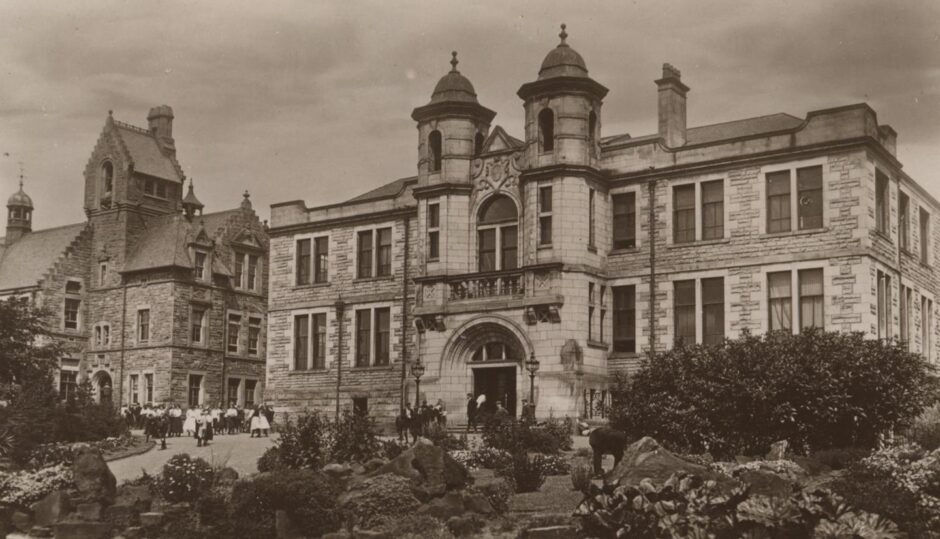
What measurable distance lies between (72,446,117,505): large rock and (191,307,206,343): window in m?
39.1

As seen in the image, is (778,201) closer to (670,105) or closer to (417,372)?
(670,105)

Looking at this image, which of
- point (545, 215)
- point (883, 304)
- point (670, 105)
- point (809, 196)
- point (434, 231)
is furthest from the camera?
point (434, 231)

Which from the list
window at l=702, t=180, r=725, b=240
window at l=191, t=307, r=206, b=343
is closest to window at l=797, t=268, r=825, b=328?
window at l=702, t=180, r=725, b=240

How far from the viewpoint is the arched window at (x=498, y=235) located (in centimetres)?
4050

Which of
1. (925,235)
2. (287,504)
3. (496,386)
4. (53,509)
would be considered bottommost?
(53,509)

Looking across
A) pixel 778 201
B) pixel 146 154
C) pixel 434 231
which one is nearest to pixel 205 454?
pixel 434 231

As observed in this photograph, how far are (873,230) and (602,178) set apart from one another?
9326 mm

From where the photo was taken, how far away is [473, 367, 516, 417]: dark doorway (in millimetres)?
39219

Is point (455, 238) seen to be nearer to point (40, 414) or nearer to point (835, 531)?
point (40, 414)

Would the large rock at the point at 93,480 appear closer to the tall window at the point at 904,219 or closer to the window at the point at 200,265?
the tall window at the point at 904,219

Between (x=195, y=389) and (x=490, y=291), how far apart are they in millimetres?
26618

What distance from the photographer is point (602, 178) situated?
39.3 metres

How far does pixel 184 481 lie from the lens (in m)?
21.5

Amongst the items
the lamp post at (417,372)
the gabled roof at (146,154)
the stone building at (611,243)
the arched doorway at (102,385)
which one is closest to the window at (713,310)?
the stone building at (611,243)
